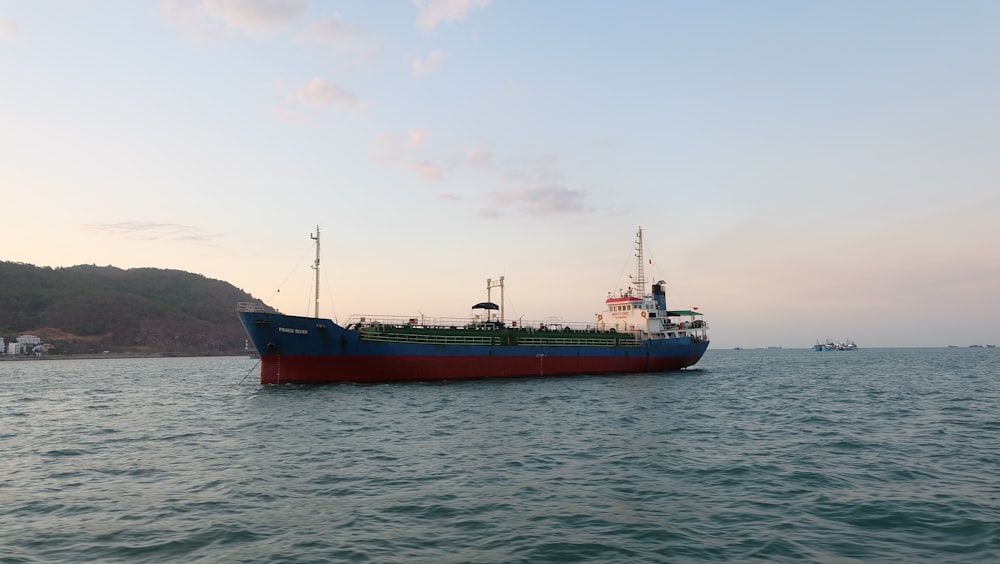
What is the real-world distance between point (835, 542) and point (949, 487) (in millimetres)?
6562

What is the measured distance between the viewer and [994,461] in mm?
17000

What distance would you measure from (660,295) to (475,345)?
27917 millimetres

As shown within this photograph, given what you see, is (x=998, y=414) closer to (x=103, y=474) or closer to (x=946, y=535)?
(x=946, y=535)

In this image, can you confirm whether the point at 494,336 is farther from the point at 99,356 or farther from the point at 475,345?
the point at 99,356

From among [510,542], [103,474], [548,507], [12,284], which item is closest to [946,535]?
[548,507]

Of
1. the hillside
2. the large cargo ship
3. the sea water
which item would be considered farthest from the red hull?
the hillside

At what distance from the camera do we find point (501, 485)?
14227 mm

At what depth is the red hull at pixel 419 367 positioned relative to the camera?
133 ft

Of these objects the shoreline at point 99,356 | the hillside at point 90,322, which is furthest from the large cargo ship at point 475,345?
the hillside at point 90,322

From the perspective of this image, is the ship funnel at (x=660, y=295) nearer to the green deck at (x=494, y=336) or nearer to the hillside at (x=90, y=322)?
the green deck at (x=494, y=336)

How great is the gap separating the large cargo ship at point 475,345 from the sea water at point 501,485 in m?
11.4

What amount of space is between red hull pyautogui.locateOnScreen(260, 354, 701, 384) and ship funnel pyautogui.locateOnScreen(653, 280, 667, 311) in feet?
34.3

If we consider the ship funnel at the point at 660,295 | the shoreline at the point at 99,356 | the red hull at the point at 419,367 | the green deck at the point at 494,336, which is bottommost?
the shoreline at the point at 99,356

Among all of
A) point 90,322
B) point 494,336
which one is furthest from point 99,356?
point 494,336
